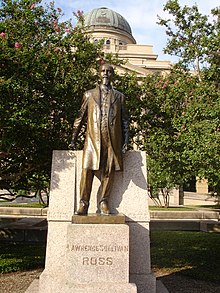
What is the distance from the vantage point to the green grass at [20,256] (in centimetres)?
827

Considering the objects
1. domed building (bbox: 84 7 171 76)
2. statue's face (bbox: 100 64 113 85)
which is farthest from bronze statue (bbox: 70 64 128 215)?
domed building (bbox: 84 7 171 76)

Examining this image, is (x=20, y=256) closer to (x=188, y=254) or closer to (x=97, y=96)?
(x=188, y=254)

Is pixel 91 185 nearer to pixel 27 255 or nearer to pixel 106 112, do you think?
pixel 106 112

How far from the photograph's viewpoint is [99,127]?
5.38 metres

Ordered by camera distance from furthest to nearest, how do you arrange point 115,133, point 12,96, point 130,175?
point 12,96, point 130,175, point 115,133

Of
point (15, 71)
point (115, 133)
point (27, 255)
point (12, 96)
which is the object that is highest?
point (15, 71)

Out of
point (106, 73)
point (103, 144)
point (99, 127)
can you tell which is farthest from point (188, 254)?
point (106, 73)

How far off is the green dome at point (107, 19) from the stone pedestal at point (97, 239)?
220 ft

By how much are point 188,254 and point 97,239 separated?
234 inches

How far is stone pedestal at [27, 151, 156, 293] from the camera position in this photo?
4.77m

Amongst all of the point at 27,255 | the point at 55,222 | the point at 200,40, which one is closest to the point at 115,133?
the point at 55,222

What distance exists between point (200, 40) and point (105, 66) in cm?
370

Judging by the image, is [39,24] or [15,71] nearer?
[15,71]

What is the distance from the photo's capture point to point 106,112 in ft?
18.0
